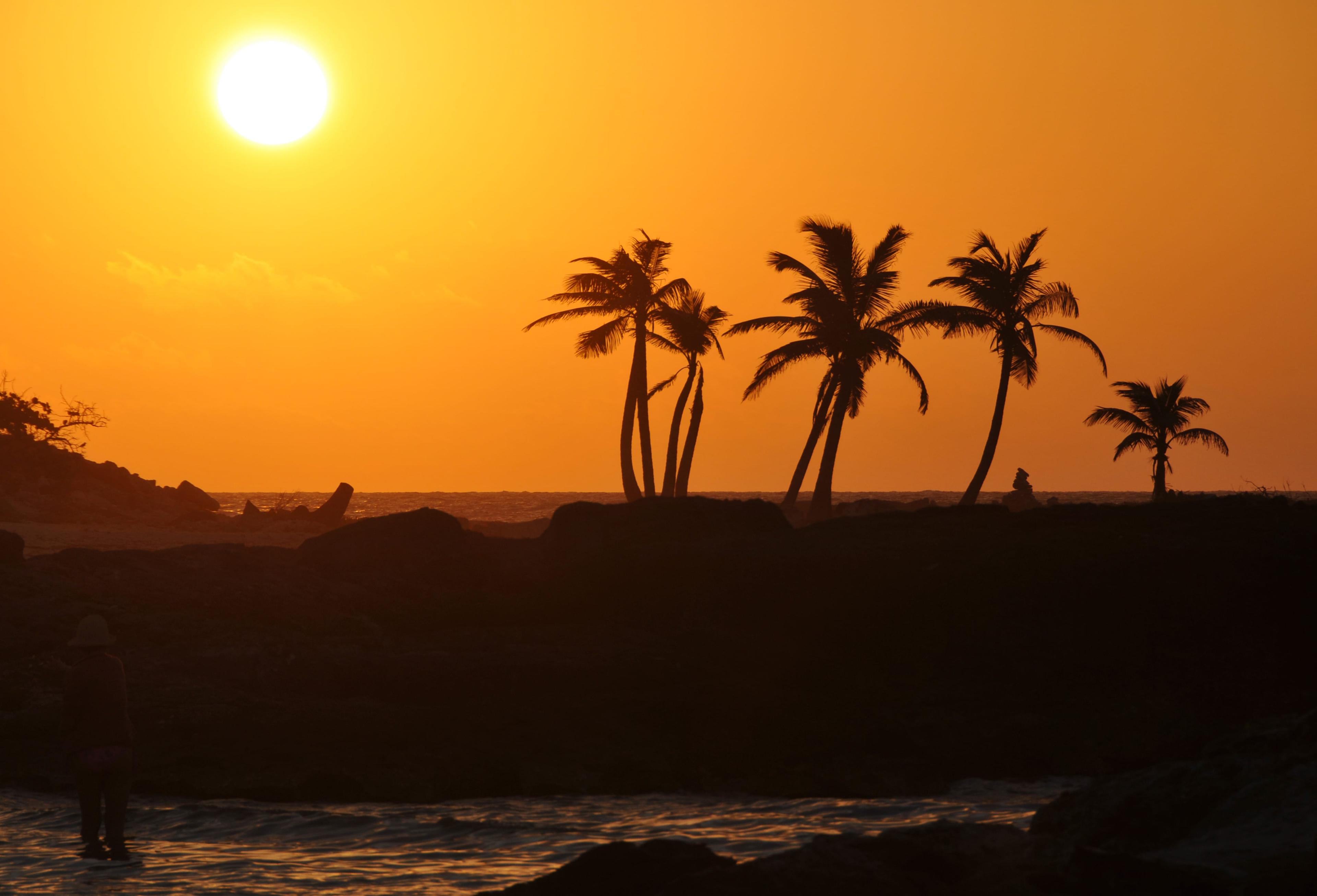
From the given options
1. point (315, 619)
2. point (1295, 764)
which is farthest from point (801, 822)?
point (315, 619)

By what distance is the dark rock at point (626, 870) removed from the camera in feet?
19.7

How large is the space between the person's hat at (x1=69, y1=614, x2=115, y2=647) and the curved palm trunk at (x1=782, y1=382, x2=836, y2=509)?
30198 mm

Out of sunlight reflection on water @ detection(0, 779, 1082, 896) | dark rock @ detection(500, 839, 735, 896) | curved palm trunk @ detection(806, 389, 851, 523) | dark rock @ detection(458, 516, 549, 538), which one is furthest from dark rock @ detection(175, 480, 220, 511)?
dark rock @ detection(500, 839, 735, 896)

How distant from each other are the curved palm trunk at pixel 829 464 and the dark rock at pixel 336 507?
17181 mm

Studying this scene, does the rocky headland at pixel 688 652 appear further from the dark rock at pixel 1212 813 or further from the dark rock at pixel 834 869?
the dark rock at pixel 834 869

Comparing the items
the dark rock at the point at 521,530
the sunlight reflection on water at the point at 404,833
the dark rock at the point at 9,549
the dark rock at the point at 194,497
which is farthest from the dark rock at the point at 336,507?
the sunlight reflection on water at the point at 404,833

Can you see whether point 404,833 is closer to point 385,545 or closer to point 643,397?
point 385,545

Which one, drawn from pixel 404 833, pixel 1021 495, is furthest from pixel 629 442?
pixel 404 833

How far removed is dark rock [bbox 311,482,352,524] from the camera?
4097cm

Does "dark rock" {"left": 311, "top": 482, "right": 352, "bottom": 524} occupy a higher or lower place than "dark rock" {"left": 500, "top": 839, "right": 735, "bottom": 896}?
higher

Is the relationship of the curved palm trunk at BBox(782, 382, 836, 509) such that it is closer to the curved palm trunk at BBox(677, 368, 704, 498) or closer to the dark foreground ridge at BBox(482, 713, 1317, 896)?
the curved palm trunk at BBox(677, 368, 704, 498)

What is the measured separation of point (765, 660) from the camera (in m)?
13.5

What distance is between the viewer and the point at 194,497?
165ft

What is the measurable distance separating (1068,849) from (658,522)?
12797mm
